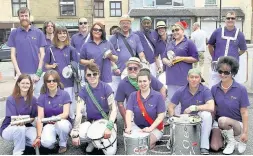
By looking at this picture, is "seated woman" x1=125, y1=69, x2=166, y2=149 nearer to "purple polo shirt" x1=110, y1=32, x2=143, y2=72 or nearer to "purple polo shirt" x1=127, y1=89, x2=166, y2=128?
"purple polo shirt" x1=127, y1=89, x2=166, y2=128

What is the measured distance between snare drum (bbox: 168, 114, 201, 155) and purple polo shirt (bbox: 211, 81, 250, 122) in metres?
0.61

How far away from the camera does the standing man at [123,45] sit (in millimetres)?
6227

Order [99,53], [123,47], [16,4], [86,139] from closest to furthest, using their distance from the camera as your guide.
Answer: [86,139]
[99,53]
[123,47]
[16,4]

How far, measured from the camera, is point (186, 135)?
4.41 m

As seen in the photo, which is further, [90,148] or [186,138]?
[90,148]

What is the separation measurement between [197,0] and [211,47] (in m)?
30.8

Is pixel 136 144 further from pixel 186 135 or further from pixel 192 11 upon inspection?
pixel 192 11

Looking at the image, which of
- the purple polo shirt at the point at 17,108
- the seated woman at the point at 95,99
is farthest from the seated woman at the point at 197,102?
the purple polo shirt at the point at 17,108

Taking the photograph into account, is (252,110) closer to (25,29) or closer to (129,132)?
(129,132)

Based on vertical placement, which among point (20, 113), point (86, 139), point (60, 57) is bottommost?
point (86, 139)

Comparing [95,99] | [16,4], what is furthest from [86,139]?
[16,4]

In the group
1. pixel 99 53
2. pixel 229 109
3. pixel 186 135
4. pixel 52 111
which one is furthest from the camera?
pixel 99 53

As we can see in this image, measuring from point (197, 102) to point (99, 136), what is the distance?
145 cm

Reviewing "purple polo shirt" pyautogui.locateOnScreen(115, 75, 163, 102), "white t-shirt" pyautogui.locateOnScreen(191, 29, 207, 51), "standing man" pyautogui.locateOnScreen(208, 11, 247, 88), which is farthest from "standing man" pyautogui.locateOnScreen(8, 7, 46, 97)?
"white t-shirt" pyautogui.locateOnScreen(191, 29, 207, 51)
